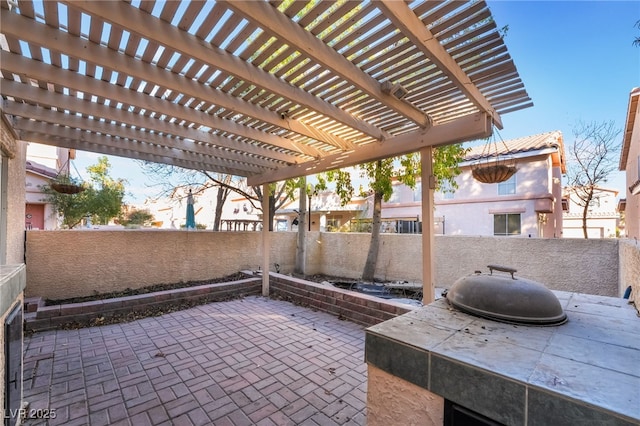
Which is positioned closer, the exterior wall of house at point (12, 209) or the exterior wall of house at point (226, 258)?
the exterior wall of house at point (12, 209)

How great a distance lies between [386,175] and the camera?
25.9 feet

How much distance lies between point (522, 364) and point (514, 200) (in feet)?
49.0

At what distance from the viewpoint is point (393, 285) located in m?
7.79

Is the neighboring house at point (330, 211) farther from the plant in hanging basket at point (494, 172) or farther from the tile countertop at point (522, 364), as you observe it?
the tile countertop at point (522, 364)

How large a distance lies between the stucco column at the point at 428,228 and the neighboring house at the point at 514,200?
26.9ft

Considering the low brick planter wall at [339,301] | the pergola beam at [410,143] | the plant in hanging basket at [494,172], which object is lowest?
the low brick planter wall at [339,301]

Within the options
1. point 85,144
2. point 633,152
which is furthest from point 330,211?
point 85,144

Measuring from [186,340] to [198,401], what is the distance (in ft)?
5.61

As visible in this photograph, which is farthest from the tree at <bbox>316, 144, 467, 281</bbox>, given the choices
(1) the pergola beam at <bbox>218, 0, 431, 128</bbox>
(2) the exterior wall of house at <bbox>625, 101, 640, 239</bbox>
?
(1) the pergola beam at <bbox>218, 0, 431, 128</bbox>

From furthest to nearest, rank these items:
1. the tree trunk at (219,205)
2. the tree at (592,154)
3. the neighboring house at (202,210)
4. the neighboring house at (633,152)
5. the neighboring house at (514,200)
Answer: the neighboring house at (514,200) < the neighboring house at (202,210) < the tree trunk at (219,205) < the tree at (592,154) < the neighboring house at (633,152)

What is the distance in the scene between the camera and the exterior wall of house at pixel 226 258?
19.1 ft

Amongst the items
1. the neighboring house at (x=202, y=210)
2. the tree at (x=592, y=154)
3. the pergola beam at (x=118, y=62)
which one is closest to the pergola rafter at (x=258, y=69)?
the pergola beam at (x=118, y=62)

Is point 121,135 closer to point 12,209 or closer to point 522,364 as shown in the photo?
point 12,209

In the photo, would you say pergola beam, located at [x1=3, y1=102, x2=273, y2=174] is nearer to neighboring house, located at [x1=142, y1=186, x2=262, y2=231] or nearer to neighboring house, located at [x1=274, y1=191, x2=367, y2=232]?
neighboring house, located at [x1=142, y1=186, x2=262, y2=231]
